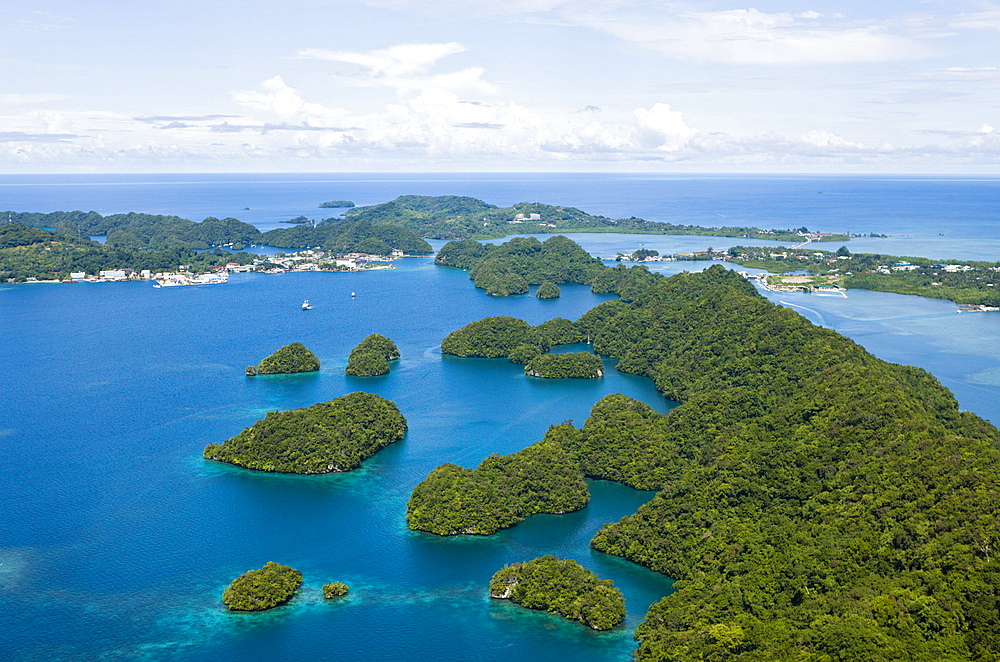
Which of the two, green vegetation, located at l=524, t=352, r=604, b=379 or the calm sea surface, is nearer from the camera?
the calm sea surface

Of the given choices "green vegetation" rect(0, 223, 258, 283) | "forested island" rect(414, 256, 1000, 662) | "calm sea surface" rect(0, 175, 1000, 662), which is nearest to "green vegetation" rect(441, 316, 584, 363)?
"calm sea surface" rect(0, 175, 1000, 662)

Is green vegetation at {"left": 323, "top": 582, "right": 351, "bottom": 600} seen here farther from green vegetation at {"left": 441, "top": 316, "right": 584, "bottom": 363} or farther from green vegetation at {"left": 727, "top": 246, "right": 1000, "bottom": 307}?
green vegetation at {"left": 727, "top": 246, "right": 1000, "bottom": 307}

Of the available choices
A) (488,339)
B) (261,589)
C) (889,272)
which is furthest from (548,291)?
(261,589)

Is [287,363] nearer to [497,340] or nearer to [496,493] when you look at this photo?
[497,340]

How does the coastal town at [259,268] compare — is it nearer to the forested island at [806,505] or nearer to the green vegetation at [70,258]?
the green vegetation at [70,258]

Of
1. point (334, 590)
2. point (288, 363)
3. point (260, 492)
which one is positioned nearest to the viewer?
point (334, 590)
